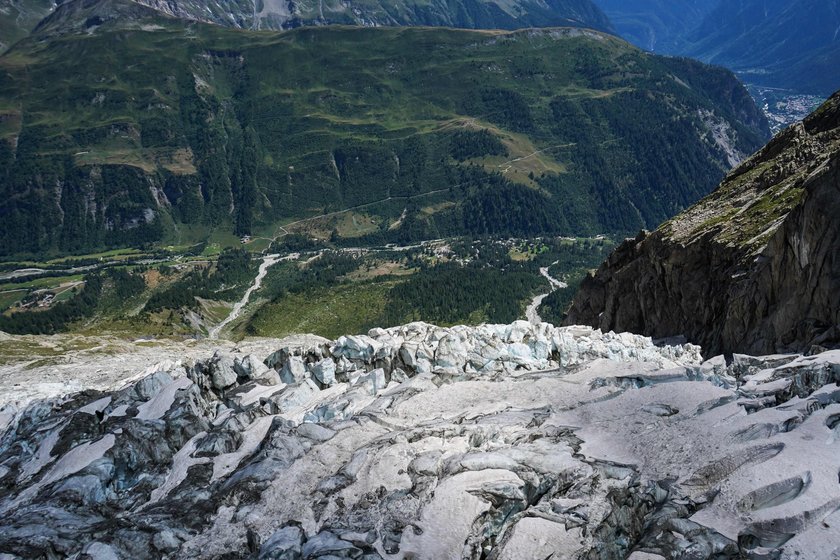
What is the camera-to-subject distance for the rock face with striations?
47.0 m

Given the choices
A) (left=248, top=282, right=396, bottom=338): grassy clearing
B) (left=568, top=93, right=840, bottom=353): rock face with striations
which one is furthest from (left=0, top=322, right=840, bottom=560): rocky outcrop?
(left=248, top=282, right=396, bottom=338): grassy clearing

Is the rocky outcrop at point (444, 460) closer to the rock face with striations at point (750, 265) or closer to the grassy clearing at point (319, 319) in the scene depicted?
the rock face with striations at point (750, 265)

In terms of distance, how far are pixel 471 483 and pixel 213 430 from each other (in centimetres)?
2083

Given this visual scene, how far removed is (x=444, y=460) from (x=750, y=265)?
4034 cm

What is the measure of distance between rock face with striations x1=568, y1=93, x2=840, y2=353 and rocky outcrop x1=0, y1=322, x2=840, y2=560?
796cm

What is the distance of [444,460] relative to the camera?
31797 millimetres

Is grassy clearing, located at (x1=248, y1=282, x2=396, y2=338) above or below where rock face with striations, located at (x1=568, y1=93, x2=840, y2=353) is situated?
below

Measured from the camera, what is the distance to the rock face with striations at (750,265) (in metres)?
47.0

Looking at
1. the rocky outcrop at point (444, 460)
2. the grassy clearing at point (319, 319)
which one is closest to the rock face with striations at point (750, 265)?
the rocky outcrop at point (444, 460)

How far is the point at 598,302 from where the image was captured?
87062mm

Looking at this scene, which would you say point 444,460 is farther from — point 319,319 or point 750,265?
point 319,319

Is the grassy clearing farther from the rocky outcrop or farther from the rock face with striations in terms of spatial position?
the rocky outcrop

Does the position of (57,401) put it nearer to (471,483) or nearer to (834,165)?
(471,483)

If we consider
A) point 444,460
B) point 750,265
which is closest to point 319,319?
point 750,265
